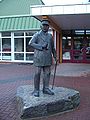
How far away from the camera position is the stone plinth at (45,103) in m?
6.74

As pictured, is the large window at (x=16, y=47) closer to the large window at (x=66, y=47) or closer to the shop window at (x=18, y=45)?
the shop window at (x=18, y=45)

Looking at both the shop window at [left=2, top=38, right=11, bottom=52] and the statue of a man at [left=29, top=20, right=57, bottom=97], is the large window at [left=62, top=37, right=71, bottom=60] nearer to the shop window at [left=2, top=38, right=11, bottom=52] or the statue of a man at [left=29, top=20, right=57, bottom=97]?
the shop window at [left=2, top=38, right=11, bottom=52]

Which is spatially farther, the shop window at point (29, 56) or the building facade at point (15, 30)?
the shop window at point (29, 56)

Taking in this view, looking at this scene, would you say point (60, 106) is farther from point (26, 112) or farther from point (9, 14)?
point (9, 14)

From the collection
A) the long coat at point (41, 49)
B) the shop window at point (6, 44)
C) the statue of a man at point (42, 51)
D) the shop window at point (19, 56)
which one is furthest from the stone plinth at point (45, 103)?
the shop window at point (6, 44)

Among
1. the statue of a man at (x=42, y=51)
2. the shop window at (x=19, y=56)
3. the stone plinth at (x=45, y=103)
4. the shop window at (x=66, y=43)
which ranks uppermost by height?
the shop window at (x=66, y=43)

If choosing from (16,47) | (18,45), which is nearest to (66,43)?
(18,45)

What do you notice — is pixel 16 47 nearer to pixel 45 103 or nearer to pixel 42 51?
pixel 42 51

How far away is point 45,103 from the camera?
22.8 ft

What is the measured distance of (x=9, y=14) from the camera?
24141 mm

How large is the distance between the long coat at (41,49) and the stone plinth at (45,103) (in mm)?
908

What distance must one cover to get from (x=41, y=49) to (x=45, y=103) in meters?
1.46

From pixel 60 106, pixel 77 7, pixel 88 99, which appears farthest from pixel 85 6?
pixel 60 106

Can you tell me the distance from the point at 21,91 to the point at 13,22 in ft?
53.0
